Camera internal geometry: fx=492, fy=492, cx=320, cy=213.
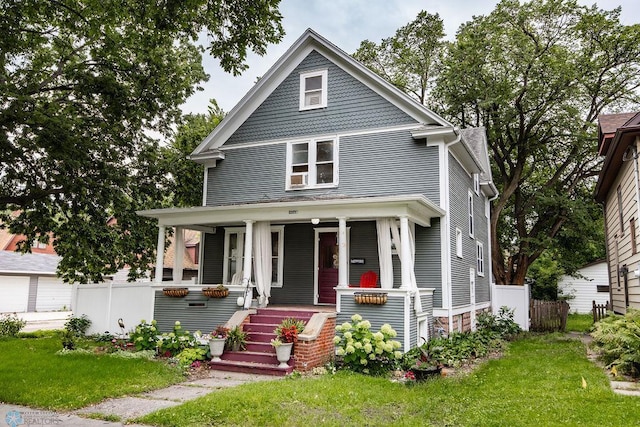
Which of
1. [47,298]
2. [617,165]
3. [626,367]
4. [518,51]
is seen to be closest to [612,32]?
[518,51]

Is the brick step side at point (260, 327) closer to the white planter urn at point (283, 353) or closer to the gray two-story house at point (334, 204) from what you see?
the gray two-story house at point (334, 204)

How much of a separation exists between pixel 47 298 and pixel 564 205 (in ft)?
98.5

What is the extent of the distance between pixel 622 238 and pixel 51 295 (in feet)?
102

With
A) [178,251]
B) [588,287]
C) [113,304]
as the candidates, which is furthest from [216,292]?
[588,287]

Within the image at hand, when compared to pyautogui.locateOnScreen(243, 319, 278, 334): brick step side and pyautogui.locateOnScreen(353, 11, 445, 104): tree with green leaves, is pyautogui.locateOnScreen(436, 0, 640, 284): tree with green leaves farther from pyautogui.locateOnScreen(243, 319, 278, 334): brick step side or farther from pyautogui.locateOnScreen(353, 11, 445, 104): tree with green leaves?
pyautogui.locateOnScreen(243, 319, 278, 334): brick step side

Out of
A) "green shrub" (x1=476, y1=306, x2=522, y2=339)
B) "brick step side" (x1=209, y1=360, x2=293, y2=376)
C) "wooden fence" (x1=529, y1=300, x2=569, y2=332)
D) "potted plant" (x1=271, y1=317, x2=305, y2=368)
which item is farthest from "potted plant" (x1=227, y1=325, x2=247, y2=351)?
"wooden fence" (x1=529, y1=300, x2=569, y2=332)

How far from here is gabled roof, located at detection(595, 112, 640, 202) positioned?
388 inches

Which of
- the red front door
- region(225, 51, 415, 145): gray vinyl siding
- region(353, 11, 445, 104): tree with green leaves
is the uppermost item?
region(353, 11, 445, 104): tree with green leaves

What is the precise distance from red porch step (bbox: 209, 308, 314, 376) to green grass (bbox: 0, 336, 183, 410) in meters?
1.29

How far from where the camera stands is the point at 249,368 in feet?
32.3

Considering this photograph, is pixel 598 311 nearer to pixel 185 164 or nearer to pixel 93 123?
pixel 185 164

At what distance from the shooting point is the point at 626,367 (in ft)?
28.1

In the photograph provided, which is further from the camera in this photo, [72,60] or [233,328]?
[72,60]

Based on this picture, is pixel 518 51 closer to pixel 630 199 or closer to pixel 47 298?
pixel 630 199
